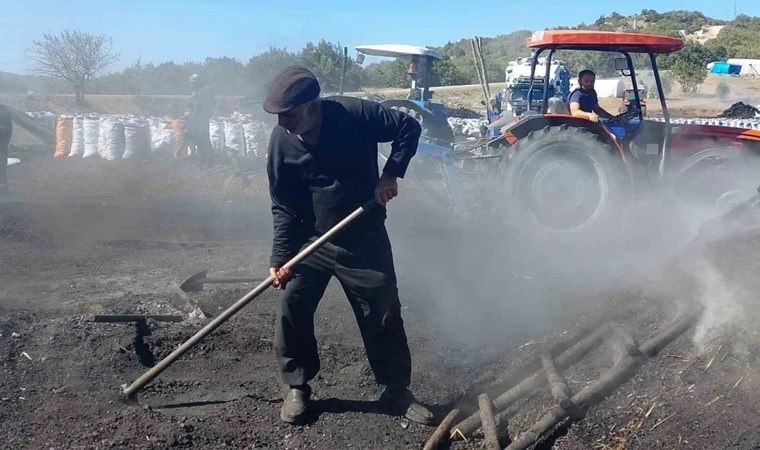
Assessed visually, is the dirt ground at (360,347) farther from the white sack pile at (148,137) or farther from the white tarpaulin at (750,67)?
the white tarpaulin at (750,67)

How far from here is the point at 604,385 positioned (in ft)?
12.4

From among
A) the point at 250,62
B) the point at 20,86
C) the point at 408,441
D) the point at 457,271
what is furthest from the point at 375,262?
the point at 20,86

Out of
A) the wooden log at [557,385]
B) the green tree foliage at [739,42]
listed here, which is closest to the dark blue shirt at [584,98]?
the wooden log at [557,385]

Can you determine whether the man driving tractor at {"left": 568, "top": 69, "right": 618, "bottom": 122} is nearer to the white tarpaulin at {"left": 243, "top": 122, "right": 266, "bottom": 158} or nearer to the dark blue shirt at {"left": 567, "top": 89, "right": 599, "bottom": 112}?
the dark blue shirt at {"left": 567, "top": 89, "right": 599, "bottom": 112}

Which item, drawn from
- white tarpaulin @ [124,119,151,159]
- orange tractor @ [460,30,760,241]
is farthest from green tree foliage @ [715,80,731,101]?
white tarpaulin @ [124,119,151,159]

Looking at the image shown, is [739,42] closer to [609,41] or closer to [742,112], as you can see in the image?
[742,112]

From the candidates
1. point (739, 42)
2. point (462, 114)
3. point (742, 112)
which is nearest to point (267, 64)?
point (462, 114)

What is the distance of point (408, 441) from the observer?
3.69 m

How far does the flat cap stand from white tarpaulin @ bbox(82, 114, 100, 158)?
38.7ft

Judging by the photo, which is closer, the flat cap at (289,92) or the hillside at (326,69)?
the flat cap at (289,92)

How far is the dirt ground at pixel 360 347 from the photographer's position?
3.61m

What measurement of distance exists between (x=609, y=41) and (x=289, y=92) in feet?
16.5

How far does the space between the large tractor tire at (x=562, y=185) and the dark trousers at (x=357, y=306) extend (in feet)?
13.7

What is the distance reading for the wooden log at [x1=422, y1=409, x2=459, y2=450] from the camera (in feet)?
11.5
